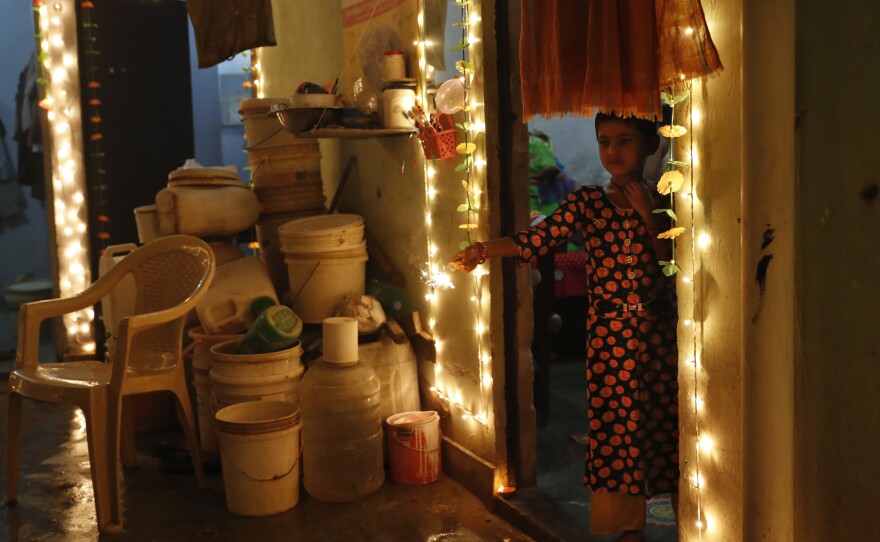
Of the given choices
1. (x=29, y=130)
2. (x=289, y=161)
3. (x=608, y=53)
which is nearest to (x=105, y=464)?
(x=289, y=161)

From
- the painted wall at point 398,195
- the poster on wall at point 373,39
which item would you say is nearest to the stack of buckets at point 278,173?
the painted wall at point 398,195

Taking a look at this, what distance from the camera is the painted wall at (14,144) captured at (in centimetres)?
1127

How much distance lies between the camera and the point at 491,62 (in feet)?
13.4

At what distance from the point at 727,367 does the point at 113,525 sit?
9.77 ft

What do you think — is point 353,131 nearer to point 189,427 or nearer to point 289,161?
point 289,161

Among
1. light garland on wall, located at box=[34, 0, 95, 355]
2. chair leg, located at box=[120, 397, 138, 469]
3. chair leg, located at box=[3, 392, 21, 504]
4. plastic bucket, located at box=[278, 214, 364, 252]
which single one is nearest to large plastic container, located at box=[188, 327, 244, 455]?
chair leg, located at box=[120, 397, 138, 469]

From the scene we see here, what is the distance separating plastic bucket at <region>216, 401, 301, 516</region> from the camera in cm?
425

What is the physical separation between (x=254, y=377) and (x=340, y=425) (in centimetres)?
60

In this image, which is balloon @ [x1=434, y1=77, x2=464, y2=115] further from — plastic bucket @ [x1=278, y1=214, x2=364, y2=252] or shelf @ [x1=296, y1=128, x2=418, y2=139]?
plastic bucket @ [x1=278, y1=214, x2=364, y2=252]

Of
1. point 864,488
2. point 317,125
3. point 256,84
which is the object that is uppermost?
point 256,84

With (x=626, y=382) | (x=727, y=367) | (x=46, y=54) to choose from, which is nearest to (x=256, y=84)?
(x=46, y=54)

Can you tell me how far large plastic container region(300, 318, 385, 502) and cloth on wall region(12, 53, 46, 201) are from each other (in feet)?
20.0

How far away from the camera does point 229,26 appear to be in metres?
5.73

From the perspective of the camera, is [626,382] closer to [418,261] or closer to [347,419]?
[347,419]
